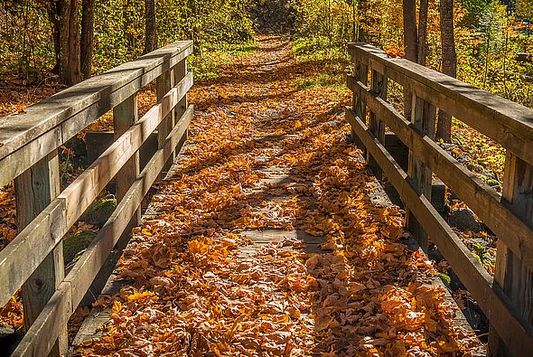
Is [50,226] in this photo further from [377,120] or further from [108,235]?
[377,120]

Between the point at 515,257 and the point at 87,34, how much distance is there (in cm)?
1347

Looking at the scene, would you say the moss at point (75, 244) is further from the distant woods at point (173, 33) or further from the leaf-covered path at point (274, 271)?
the distant woods at point (173, 33)

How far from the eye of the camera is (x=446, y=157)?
14.6ft

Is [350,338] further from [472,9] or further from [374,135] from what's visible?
[472,9]

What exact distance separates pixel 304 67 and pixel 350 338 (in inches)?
767

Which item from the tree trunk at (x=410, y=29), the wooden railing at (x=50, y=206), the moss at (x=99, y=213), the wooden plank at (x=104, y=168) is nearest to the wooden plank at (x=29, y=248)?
the wooden railing at (x=50, y=206)

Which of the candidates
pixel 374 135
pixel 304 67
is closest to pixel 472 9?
pixel 304 67

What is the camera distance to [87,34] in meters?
15.0

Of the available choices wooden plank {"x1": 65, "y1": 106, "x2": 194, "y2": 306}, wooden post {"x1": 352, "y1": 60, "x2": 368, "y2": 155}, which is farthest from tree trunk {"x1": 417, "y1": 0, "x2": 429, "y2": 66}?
wooden plank {"x1": 65, "y1": 106, "x2": 194, "y2": 306}

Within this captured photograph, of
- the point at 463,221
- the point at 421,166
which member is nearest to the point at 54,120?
the point at 421,166

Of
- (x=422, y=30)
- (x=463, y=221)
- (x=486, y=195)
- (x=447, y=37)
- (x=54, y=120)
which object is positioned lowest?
(x=463, y=221)

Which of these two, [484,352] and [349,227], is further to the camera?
[349,227]

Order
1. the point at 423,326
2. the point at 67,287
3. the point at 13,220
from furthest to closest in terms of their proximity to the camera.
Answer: the point at 13,220
the point at 423,326
the point at 67,287

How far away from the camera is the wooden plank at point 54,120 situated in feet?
8.84
